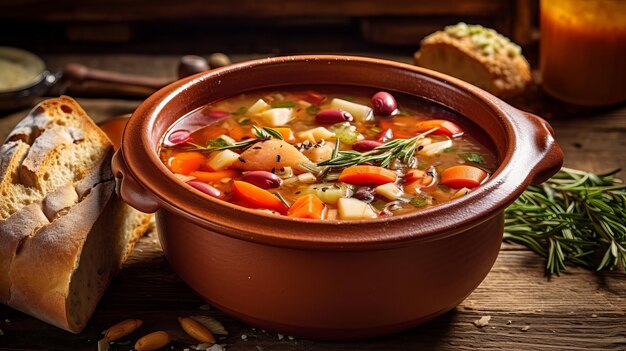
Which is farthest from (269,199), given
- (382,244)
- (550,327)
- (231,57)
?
(231,57)

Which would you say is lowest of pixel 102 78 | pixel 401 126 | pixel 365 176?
pixel 102 78

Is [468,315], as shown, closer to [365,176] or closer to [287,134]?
[365,176]

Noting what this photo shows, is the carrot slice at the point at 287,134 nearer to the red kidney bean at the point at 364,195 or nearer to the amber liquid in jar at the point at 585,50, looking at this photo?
the red kidney bean at the point at 364,195

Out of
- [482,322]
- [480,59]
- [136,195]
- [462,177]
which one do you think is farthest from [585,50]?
[136,195]

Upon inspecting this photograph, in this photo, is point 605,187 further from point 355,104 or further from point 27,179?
point 27,179

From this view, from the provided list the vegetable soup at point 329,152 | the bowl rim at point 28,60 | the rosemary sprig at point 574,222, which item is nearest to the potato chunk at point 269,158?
the vegetable soup at point 329,152

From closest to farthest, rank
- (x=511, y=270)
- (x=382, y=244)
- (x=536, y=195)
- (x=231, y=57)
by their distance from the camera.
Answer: (x=382, y=244) < (x=511, y=270) < (x=536, y=195) < (x=231, y=57)

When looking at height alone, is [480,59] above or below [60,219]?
below
